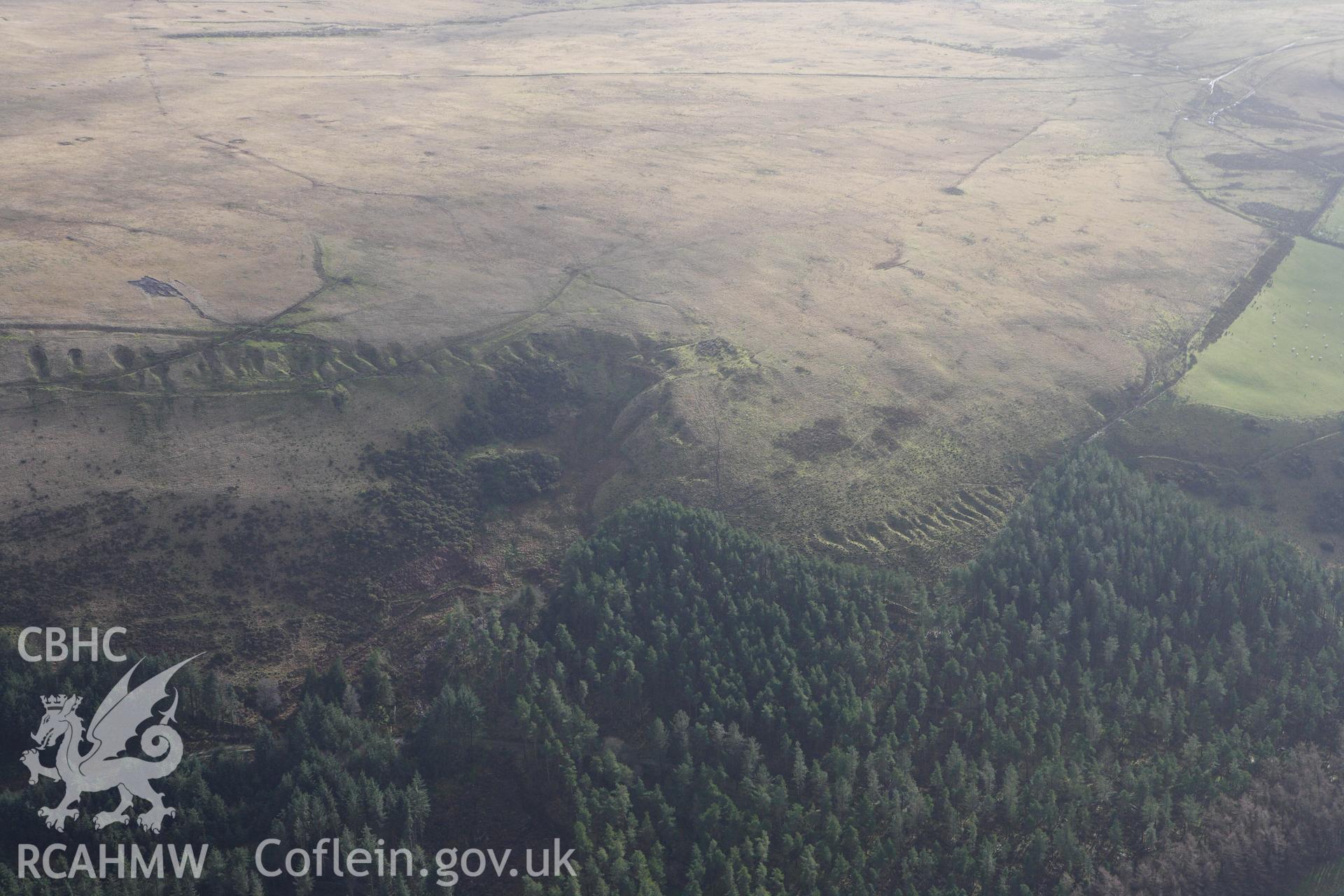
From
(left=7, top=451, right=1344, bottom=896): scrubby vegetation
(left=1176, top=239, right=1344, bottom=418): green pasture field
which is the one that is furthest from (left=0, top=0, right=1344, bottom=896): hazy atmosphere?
(left=1176, top=239, right=1344, bottom=418): green pasture field

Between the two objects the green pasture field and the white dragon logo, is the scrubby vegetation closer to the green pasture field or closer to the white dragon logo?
the white dragon logo

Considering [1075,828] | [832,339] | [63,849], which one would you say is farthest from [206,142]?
[1075,828]

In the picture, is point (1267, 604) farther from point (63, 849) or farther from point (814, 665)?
point (63, 849)

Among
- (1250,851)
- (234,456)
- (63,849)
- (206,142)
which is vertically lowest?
(1250,851)

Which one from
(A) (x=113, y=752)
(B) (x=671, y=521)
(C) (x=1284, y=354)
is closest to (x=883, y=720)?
(B) (x=671, y=521)

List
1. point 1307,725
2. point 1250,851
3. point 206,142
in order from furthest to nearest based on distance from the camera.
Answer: point 206,142, point 1307,725, point 1250,851

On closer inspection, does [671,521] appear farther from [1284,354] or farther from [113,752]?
[1284,354]

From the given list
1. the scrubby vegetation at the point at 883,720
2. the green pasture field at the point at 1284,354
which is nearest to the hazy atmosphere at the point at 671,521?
the scrubby vegetation at the point at 883,720

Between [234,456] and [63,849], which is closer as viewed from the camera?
[63,849]

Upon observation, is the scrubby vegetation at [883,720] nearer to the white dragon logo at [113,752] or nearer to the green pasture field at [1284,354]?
the white dragon logo at [113,752]
